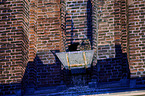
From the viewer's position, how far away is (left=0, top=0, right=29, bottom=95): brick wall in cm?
589

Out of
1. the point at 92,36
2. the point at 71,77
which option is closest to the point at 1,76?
the point at 71,77

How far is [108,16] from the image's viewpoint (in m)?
6.34

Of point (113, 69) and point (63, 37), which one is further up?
point (63, 37)

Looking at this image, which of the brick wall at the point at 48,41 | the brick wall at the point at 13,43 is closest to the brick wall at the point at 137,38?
the brick wall at the point at 48,41

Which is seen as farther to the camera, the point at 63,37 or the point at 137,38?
the point at 63,37

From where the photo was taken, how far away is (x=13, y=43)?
6105 mm

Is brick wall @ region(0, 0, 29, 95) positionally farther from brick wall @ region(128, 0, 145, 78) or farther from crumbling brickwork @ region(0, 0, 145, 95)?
brick wall @ region(128, 0, 145, 78)

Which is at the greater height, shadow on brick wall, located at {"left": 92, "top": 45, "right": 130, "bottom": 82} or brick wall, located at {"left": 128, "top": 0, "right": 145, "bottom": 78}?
brick wall, located at {"left": 128, "top": 0, "right": 145, "bottom": 78}

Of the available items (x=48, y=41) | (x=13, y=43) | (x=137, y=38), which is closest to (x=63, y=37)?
(x=48, y=41)

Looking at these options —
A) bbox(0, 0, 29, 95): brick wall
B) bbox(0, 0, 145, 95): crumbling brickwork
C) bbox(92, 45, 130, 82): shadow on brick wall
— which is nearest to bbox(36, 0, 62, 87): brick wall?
bbox(0, 0, 145, 95): crumbling brickwork

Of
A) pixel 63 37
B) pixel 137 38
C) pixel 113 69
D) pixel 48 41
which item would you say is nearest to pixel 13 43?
pixel 48 41

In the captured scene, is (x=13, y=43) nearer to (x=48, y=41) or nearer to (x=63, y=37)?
(x=48, y=41)

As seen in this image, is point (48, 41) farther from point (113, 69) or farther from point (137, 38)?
point (137, 38)

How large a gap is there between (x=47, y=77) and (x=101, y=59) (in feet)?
4.48
